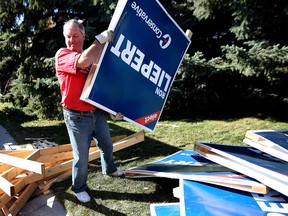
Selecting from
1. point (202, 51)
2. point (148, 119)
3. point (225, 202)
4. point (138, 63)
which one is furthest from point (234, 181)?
point (202, 51)

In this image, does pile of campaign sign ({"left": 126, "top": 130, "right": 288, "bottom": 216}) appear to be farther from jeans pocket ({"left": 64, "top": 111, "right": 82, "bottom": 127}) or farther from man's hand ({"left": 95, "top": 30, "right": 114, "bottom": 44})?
man's hand ({"left": 95, "top": 30, "right": 114, "bottom": 44})

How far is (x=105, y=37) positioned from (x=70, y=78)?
0.52 m

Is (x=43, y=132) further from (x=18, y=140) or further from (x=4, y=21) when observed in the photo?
(x=4, y=21)

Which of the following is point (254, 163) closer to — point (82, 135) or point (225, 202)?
point (225, 202)

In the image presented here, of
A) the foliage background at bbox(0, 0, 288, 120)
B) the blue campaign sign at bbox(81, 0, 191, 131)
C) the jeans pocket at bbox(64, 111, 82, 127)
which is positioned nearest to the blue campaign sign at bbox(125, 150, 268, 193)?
the blue campaign sign at bbox(81, 0, 191, 131)

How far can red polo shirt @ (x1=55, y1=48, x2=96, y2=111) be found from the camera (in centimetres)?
285

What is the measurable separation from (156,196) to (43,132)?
3963 millimetres

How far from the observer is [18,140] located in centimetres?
603

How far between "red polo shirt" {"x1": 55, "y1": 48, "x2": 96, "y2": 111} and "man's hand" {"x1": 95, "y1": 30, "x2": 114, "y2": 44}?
244mm

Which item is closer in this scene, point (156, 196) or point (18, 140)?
point (156, 196)

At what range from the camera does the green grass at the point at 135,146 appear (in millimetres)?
3324

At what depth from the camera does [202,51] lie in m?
7.63

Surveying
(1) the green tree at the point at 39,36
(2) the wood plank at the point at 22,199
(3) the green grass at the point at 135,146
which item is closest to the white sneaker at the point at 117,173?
(3) the green grass at the point at 135,146

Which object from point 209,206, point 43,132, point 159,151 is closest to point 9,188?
point 209,206
